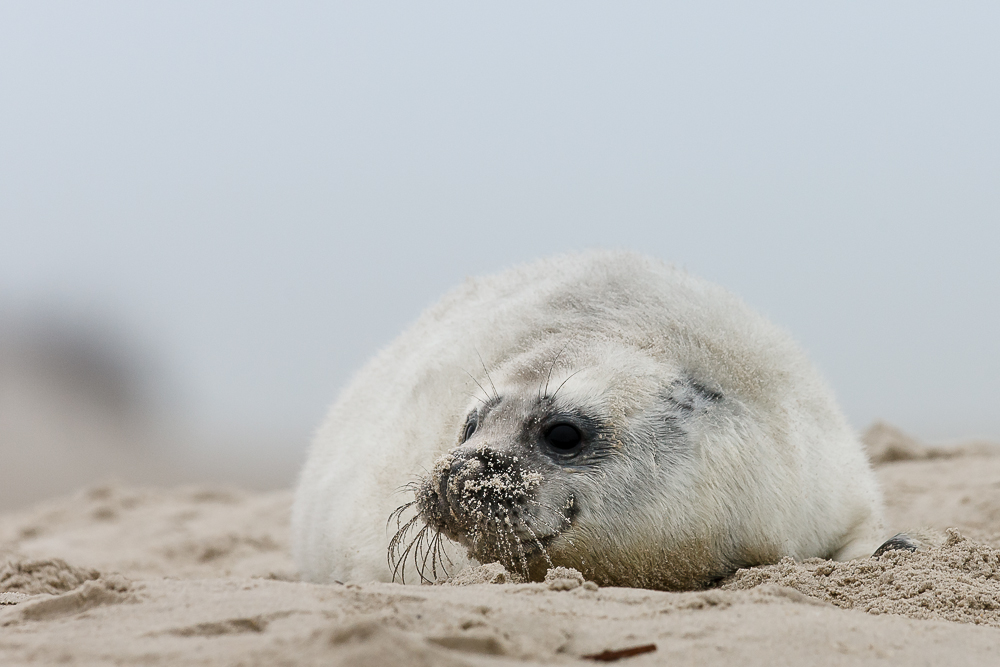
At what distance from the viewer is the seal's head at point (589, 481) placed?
285 centimetres

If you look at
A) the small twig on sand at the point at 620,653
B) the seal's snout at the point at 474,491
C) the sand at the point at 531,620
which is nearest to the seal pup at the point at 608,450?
the seal's snout at the point at 474,491

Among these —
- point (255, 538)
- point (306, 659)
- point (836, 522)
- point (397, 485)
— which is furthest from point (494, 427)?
point (255, 538)

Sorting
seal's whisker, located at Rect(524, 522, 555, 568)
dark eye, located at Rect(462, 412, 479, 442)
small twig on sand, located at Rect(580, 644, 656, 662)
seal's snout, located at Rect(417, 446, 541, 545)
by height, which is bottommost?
small twig on sand, located at Rect(580, 644, 656, 662)

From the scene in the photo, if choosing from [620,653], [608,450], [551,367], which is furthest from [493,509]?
[620,653]

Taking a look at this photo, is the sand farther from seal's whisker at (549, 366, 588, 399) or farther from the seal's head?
seal's whisker at (549, 366, 588, 399)

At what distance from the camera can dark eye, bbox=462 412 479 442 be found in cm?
318

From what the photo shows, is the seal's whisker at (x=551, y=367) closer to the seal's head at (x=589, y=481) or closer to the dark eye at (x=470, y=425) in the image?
the seal's head at (x=589, y=481)

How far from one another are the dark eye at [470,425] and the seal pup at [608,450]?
0.01 meters

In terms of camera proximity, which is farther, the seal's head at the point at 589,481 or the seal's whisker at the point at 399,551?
the seal's whisker at the point at 399,551

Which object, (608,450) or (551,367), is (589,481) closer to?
(608,450)

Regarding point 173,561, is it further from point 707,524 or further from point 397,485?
point 707,524

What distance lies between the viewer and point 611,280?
3.67m

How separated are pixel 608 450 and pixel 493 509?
43 cm

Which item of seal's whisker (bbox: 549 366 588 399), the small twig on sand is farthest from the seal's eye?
the small twig on sand
